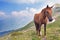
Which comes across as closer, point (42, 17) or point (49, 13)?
point (49, 13)

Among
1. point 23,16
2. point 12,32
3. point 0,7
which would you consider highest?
point 0,7

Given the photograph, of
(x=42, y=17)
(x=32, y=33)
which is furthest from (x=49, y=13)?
(x=32, y=33)

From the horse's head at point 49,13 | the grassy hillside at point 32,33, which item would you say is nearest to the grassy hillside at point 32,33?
the grassy hillside at point 32,33

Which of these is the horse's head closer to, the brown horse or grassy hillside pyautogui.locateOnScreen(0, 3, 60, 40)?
the brown horse

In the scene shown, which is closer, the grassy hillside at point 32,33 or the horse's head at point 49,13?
the horse's head at point 49,13

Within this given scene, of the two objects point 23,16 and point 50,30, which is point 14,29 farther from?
point 50,30

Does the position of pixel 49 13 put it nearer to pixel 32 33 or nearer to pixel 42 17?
pixel 42 17

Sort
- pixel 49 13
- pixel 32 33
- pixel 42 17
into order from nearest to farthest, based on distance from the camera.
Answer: pixel 49 13
pixel 42 17
pixel 32 33

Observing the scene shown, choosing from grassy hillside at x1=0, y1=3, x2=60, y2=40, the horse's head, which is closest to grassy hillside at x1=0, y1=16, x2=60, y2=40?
grassy hillside at x1=0, y1=3, x2=60, y2=40

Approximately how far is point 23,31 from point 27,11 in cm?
31

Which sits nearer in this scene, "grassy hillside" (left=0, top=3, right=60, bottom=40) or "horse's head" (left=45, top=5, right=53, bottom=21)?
"horse's head" (left=45, top=5, right=53, bottom=21)

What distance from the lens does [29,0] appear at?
261 cm

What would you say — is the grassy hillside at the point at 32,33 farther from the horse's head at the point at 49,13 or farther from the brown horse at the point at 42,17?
the horse's head at the point at 49,13

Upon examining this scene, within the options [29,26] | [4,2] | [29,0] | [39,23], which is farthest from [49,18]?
[4,2]
